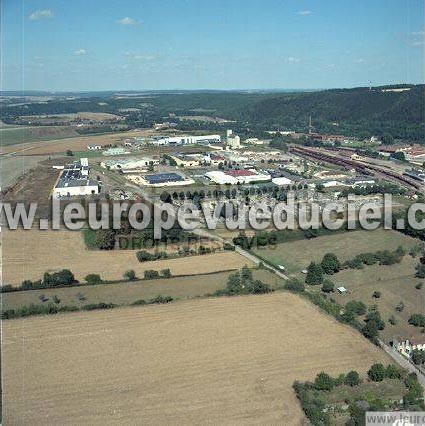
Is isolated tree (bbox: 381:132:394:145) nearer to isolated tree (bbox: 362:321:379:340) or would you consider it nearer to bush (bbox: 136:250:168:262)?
bush (bbox: 136:250:168:262)

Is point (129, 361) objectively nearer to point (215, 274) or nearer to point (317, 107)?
point (215, 274)

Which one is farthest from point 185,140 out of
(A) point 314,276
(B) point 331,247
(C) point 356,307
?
(C) point 356,307

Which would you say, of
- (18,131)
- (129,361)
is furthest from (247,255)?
(18,131)

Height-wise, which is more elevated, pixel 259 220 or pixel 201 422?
pixel 259 220

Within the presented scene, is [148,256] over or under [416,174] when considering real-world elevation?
under

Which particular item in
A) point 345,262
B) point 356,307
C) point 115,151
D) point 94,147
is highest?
point 94,147

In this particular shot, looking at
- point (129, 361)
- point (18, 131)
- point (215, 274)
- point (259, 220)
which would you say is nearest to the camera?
point (129, 361)

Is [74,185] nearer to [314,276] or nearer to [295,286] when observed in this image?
[314,276]

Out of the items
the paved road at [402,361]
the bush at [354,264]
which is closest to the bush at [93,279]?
the bush at [354,264]
